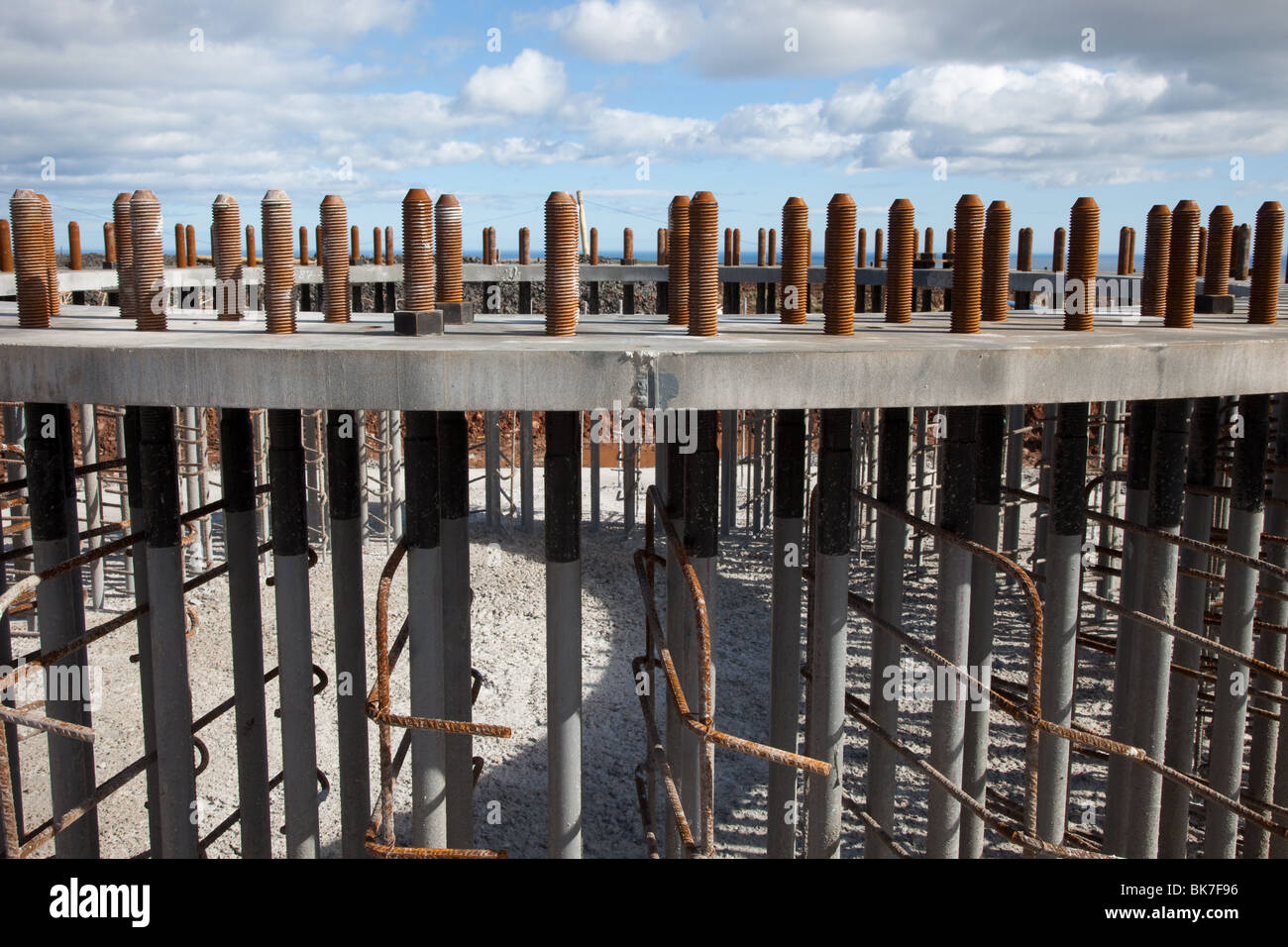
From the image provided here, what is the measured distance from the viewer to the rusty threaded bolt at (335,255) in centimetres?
727

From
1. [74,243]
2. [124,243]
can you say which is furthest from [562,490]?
[74,243]

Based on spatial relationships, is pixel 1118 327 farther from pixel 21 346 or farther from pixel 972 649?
pixel 21 346

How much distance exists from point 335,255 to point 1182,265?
625 cm

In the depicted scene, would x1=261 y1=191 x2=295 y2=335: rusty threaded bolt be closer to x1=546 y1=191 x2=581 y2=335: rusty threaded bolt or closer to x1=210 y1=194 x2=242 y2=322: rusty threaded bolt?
x1=210 y1=194 x2=242 y2=322: rusty threaded bolt

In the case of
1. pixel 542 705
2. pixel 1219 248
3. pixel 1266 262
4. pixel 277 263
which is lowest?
pixel 542 705

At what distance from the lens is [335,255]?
759cm

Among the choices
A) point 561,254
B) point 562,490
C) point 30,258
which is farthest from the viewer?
point 30,258

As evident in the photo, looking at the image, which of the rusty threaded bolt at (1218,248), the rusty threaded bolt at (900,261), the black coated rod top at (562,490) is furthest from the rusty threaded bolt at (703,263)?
the rusty threaded bolt at (1218,248)

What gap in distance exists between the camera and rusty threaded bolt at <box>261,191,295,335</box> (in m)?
6.88

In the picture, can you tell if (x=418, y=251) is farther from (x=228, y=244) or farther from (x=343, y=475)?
(x=343, y=475)

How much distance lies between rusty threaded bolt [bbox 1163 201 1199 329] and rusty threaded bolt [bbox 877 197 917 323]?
1879mm

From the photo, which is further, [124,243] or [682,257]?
[682,257]
